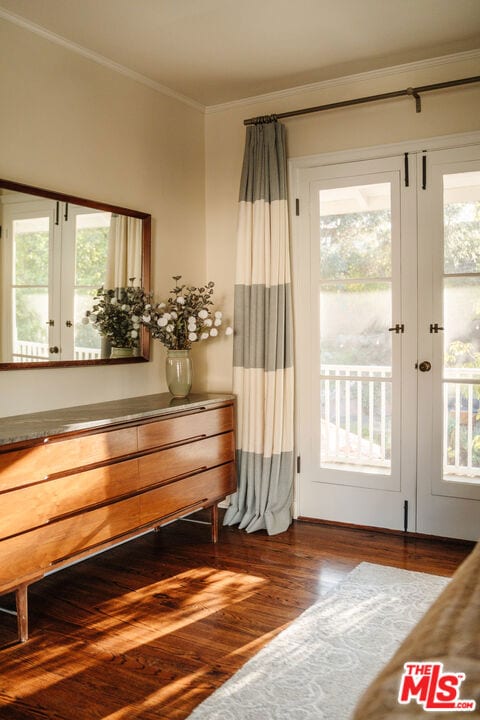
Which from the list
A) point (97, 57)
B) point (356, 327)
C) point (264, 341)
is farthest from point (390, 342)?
point (97, 57)

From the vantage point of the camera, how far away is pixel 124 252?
3.51m

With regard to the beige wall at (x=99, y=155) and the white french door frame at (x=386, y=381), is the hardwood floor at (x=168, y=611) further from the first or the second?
the beige wall at (x=99, y=155)

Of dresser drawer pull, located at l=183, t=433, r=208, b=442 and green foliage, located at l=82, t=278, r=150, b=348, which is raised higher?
green foliage, located at l=82, t=278, r=150, b=348

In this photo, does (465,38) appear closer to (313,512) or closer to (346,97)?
(346,97)

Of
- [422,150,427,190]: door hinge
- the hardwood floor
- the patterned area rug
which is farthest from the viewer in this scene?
[422,150,427,190]: door hinge

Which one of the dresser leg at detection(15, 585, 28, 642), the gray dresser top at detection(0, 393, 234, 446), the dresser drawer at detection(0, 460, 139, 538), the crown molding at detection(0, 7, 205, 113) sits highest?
the crown molding at detection(0, 7, 205, 113)

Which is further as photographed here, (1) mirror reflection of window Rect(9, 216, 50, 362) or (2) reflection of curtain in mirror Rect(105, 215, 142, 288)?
(2) reflection of curtain in mirror Rect(105, 215, 142, 288)

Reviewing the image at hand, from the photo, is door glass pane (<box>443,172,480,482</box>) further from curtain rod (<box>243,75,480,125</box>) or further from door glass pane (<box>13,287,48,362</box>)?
door glass pane (<box>13,287,48,362</box>)

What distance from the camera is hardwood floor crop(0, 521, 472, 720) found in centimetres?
208

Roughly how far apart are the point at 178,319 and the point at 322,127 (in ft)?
4.87

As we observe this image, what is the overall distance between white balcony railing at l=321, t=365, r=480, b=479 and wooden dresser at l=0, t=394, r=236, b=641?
2.19 ft

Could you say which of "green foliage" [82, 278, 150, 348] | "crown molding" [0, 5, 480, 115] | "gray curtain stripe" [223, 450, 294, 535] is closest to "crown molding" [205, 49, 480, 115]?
"crown molding" [0, 5, 480, 115]

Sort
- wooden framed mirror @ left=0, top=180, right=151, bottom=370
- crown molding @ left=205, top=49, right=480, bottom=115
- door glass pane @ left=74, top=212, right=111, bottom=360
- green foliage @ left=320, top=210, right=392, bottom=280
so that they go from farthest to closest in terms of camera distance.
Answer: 1. green foliage @ left=320, top=210, right=392, bottom=280
2. crown molding @ left=205, top=49, right=480, bottom=115
3. door glass pane @ left=74, top=212, right=111, bottom=360
4. wooden framed mirror @ left=0, top=180, right=151, bottom=370

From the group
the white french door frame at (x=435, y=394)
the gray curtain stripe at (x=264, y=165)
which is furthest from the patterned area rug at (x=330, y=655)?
the gray curtain stripe at (x=264, y=165)
